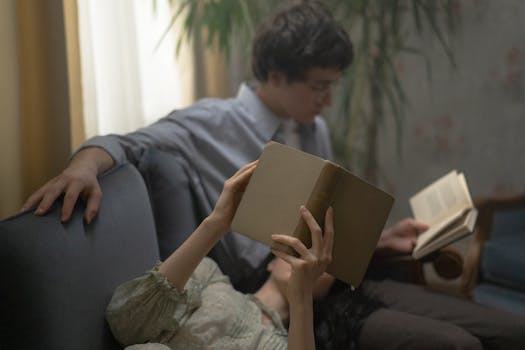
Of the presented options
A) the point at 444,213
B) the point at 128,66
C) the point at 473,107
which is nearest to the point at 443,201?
the point at 444,213

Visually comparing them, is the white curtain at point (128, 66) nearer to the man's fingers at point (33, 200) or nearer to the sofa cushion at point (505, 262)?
the man's fingers at point (33, 200)

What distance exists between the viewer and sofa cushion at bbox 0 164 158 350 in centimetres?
90

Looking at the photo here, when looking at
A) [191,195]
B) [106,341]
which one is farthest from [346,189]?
[191,195]

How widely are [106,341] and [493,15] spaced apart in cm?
221

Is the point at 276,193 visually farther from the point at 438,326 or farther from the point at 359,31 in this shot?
the point at 359,31

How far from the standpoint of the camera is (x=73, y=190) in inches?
41.8

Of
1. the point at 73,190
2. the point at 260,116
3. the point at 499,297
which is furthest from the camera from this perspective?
the point at 499,297

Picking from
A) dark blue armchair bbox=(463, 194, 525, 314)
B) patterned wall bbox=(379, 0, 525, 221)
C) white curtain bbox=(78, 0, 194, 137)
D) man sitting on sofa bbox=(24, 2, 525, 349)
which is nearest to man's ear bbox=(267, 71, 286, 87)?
man sitting on sofa bbox=(24, 2, 525, 349)

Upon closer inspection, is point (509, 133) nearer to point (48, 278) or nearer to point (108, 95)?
point (108, 95)

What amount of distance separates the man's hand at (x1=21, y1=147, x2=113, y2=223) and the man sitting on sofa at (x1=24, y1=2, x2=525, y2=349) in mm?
67

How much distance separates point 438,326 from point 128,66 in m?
1.19

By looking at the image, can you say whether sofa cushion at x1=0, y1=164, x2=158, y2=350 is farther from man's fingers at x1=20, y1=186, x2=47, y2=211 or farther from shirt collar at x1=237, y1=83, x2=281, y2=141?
shirt collar at x1=237, y1=83, x2=281, y2=141

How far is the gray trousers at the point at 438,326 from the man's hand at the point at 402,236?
217mm

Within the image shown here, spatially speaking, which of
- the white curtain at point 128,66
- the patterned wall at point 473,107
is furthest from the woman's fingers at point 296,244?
the patterned wall at point 473,107
